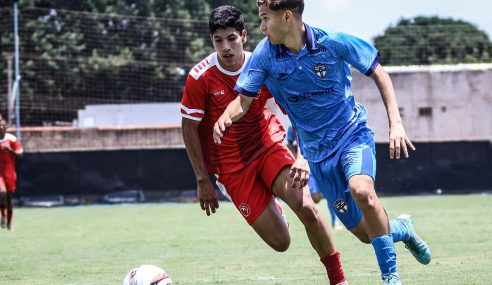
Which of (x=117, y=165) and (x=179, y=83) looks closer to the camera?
(x=117, y=165)

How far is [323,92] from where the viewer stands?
7.22 metres

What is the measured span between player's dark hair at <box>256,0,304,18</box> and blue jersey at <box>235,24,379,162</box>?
0.59 feet

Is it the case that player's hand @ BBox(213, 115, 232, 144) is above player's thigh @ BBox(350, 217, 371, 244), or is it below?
above

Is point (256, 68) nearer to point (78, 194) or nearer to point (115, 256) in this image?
point (115, 256)

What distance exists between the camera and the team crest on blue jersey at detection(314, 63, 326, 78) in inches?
282

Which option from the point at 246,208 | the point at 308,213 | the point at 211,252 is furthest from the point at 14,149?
the point at 308,213

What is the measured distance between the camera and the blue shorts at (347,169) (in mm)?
6996

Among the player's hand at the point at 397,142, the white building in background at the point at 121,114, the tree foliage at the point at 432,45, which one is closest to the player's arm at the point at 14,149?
the player's hand at the point at 397,142

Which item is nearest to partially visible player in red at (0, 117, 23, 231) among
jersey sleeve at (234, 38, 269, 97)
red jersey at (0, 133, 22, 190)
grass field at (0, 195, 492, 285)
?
red jersey at (0, 133, 22, 190)

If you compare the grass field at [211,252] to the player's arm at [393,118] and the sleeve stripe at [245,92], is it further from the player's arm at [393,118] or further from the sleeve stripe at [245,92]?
the sleeve stripe at [245,92]

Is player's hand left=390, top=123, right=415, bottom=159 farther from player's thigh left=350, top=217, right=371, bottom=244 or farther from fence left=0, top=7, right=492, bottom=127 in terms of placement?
fence left=0, top=7, right=492, bottom=127

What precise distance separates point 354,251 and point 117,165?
1939 cm

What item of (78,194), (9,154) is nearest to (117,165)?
(78,194)

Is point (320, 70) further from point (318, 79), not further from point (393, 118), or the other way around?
point (393, 118)
